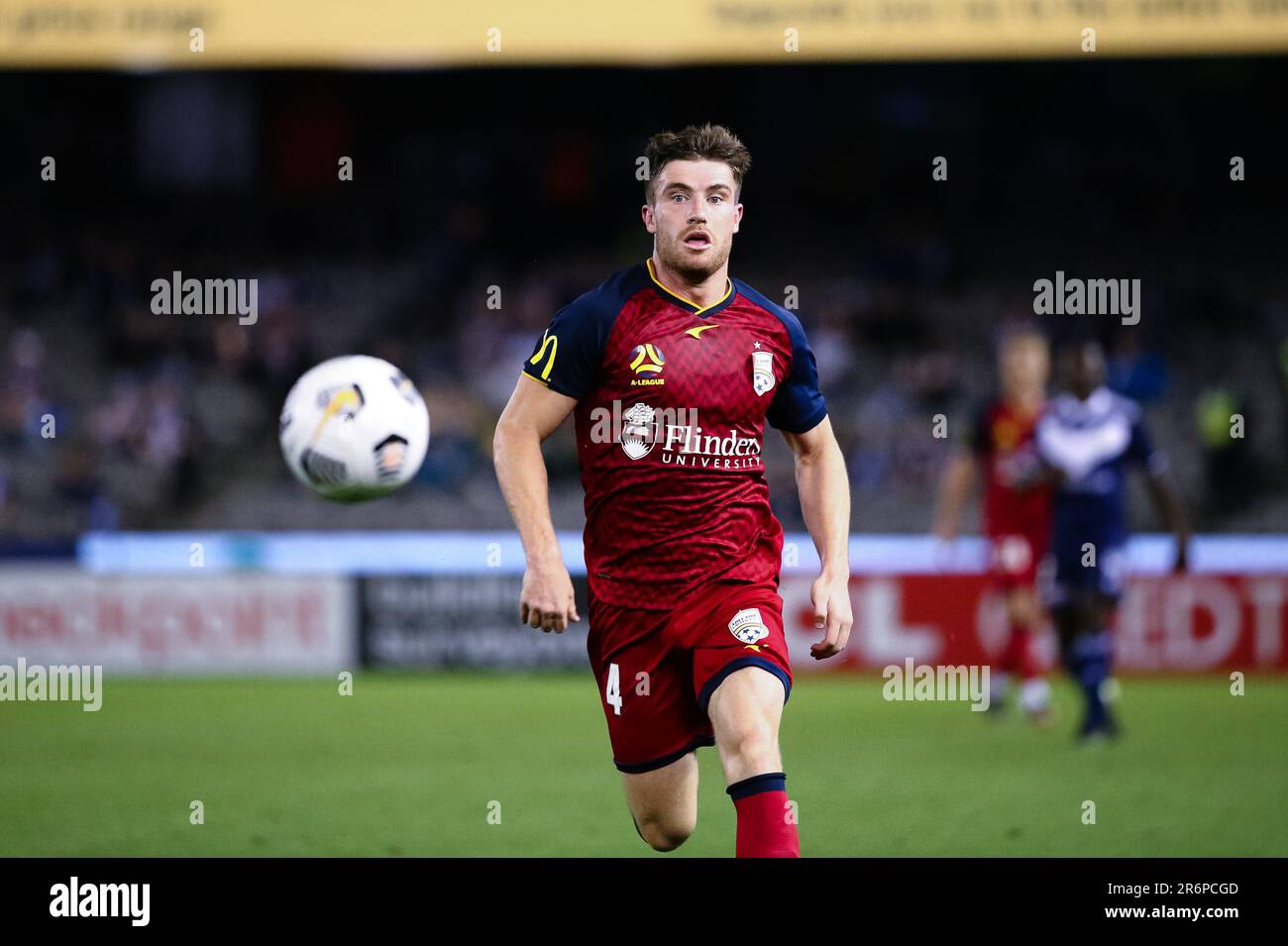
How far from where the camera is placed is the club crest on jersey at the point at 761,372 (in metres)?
5.02

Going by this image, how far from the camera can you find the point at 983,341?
18953 millimetres

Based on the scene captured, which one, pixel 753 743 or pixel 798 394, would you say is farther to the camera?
pixel 798 394

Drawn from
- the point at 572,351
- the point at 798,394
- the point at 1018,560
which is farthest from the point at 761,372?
the point at 1018,560

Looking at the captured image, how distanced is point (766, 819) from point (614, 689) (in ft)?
2.42

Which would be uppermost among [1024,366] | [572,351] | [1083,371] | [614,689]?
[1024,366]

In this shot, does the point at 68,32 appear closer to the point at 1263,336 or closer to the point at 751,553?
the point at 751,553

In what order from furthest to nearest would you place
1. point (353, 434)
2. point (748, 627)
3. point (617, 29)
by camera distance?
1. point (617, 29)
2. point (353, 434)
3. point (748, 627)

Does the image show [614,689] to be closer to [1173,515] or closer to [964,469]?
[1173,515]

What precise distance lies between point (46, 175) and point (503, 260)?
5663 mm

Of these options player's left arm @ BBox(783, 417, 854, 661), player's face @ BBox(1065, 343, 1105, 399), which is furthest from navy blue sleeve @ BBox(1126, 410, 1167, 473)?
player's left arm @ BBox(783, 417, 854, 661)

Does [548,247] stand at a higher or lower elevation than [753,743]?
higher

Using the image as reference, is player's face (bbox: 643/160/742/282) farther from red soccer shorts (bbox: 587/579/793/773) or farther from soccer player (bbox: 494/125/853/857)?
red soccer shorts (bbox: 587/579/793/773)

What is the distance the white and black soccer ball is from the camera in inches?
221

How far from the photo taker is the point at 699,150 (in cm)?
489
